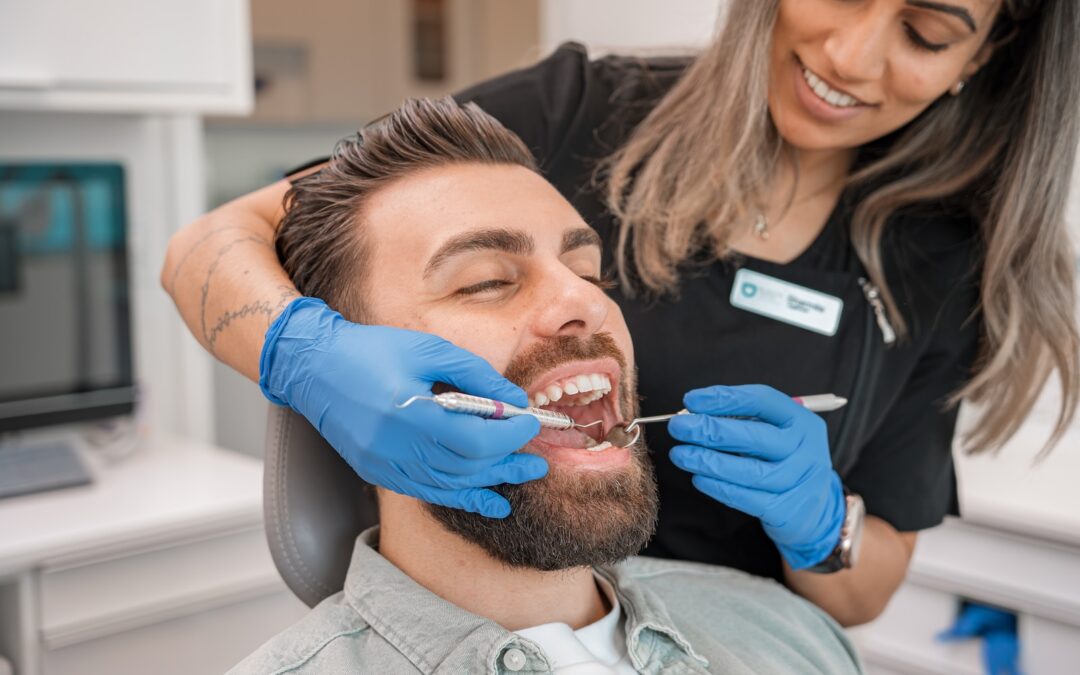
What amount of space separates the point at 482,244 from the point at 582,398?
21cm

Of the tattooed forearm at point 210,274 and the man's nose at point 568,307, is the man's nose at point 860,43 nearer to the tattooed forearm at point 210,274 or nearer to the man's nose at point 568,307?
the man's nose at point 568,307

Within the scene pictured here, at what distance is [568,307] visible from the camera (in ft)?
3.55

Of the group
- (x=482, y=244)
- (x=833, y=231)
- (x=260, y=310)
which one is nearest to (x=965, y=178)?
Result: (x=833, y=231)

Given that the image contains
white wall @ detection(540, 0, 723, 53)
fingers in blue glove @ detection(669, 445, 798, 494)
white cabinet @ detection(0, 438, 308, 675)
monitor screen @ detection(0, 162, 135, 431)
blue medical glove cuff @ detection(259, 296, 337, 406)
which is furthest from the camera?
white wall @ detection(540, 0, 723, 53)

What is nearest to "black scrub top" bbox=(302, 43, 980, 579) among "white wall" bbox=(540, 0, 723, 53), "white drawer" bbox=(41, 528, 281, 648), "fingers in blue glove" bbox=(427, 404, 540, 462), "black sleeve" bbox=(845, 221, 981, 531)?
"black sleeve" bbox=(845, 221, 981, 531)

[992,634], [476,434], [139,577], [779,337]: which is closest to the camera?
[476,434]

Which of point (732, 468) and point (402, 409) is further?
point (732, 468)

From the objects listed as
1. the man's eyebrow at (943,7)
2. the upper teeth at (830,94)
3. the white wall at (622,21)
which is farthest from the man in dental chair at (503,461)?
the white wall at (622,21)

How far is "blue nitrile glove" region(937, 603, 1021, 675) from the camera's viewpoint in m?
1.95

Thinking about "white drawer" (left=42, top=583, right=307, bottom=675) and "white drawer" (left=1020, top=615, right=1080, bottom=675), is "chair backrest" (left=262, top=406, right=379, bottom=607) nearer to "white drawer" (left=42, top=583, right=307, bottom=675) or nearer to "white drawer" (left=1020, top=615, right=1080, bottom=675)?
"white drawer" (left=42, top=583, right=307, bottom=675)

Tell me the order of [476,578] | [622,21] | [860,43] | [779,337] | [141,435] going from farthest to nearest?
1. [622,21]
2. [141,435]
3. [779,337]
4. [860,43]
5. [476,578]

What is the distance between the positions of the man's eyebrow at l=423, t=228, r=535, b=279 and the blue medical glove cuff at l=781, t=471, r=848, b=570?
1.58 feet

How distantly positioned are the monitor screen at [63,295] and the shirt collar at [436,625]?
1224 millimetres

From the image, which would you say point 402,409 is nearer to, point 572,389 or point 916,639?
point 572,389
